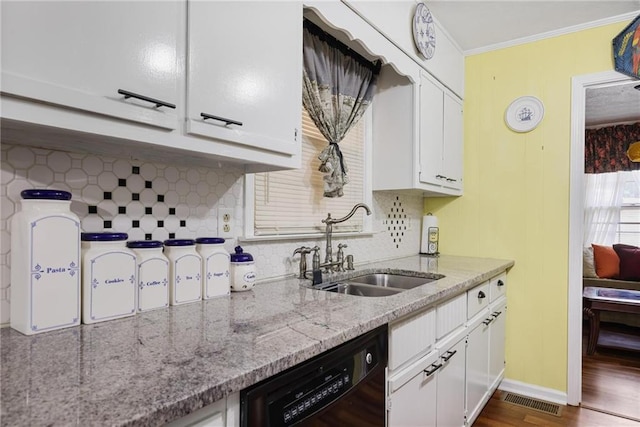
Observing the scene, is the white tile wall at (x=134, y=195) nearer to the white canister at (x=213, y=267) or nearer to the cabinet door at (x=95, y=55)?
the white canister at (x=213, y=267)

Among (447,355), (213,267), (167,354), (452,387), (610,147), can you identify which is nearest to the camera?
(167,354)

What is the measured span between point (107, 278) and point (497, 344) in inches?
96.0

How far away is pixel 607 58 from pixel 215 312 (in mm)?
2885

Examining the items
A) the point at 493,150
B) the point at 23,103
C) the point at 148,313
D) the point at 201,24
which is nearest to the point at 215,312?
the point at 148,313

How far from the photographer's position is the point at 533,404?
7.91ft

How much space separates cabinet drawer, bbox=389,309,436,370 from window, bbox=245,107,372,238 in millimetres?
692

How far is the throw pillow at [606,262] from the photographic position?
4.45 m

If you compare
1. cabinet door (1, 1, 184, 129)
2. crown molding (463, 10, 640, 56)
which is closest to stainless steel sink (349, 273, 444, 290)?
cabinet door (1, 1, 184, 129)

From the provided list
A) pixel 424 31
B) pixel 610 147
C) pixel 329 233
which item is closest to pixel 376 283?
pixel 329 233

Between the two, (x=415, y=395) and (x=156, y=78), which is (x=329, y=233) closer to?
(x=415, y=395)

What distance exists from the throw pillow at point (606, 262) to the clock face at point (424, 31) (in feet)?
12.9

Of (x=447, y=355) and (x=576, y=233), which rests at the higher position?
(x=576, y=233)

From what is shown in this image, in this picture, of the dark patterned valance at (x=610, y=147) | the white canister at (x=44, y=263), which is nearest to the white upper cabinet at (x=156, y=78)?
the white canister at (x=44, y=263)

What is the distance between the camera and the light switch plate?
1425 millimetres
